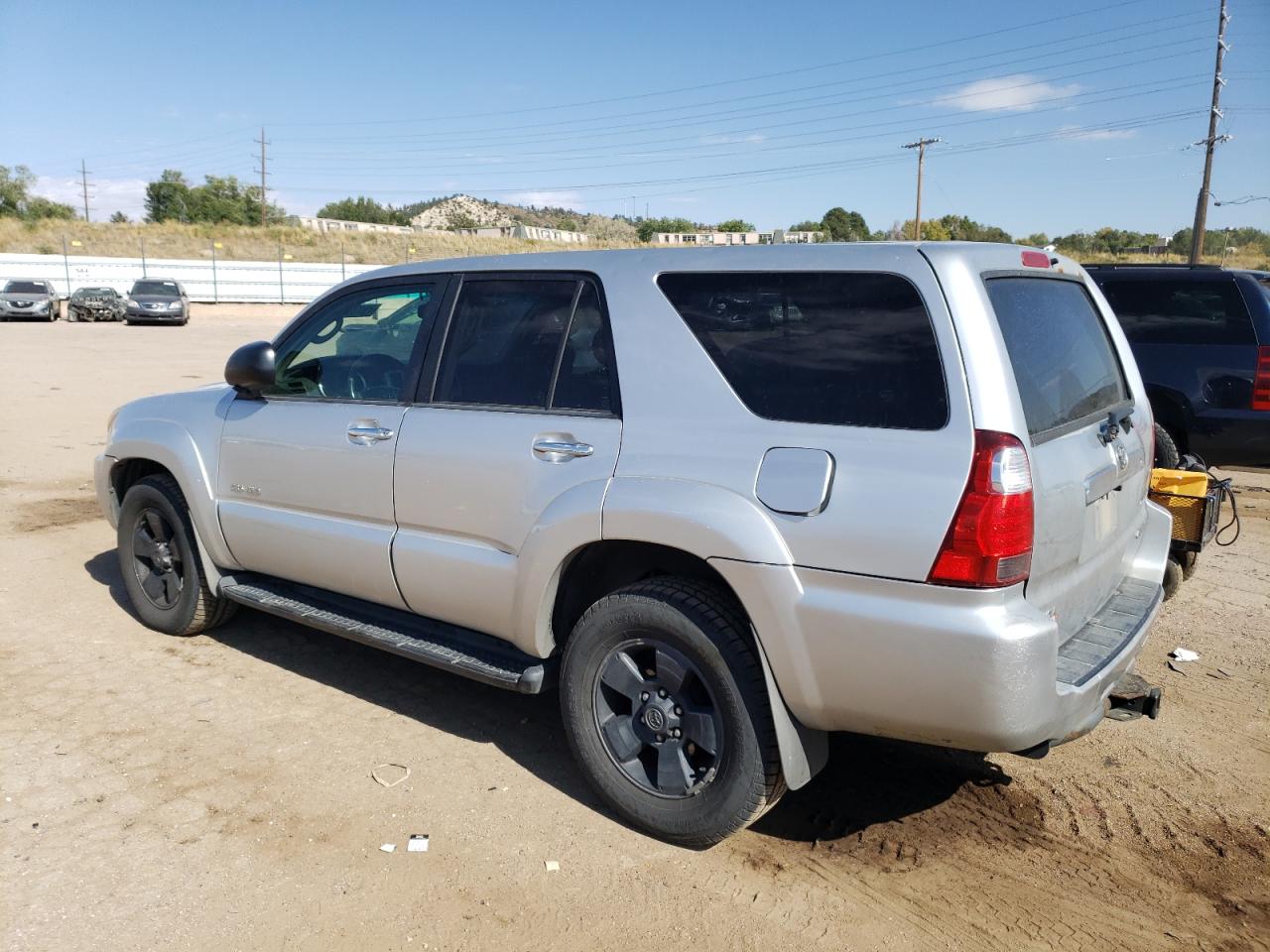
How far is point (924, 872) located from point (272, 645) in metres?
3.47

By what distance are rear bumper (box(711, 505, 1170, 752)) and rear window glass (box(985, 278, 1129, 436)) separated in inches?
24.1

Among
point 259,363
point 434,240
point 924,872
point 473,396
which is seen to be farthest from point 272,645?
point 434,240

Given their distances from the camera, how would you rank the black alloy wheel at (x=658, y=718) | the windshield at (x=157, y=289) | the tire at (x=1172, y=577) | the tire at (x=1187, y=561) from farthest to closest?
the windshield at (x=157, y=289) → the tire at (x=1187, y=561) → the tire at (x=1172, y=577) → the black alloy wheel at (x=658, y=718)

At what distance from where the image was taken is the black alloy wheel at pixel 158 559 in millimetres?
5117

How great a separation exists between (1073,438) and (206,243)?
59.9 m

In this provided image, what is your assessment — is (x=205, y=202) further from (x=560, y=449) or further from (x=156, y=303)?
(x=560, y=449)

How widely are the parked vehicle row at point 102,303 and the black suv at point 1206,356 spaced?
30906 mm

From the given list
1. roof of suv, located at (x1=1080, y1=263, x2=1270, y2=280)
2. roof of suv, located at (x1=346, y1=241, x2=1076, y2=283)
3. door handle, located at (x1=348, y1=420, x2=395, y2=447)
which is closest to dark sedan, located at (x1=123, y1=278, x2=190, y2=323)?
roof of suv, located at (x1=1080, y1=263, x2=1270, y2=280)

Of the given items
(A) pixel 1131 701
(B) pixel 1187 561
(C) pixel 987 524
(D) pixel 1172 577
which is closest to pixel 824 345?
(C) pixel 987 524

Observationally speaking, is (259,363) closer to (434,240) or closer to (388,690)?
(388,690)

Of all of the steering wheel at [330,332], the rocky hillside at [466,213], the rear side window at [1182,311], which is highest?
the rocky hillside at [466,213]

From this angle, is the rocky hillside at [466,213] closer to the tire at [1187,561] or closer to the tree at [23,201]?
the tree at [23,201]

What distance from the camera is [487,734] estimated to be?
420cm

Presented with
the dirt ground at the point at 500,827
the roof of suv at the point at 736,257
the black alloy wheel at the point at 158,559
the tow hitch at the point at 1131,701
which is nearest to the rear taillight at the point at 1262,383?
the dirt ground at the point at 500,827
